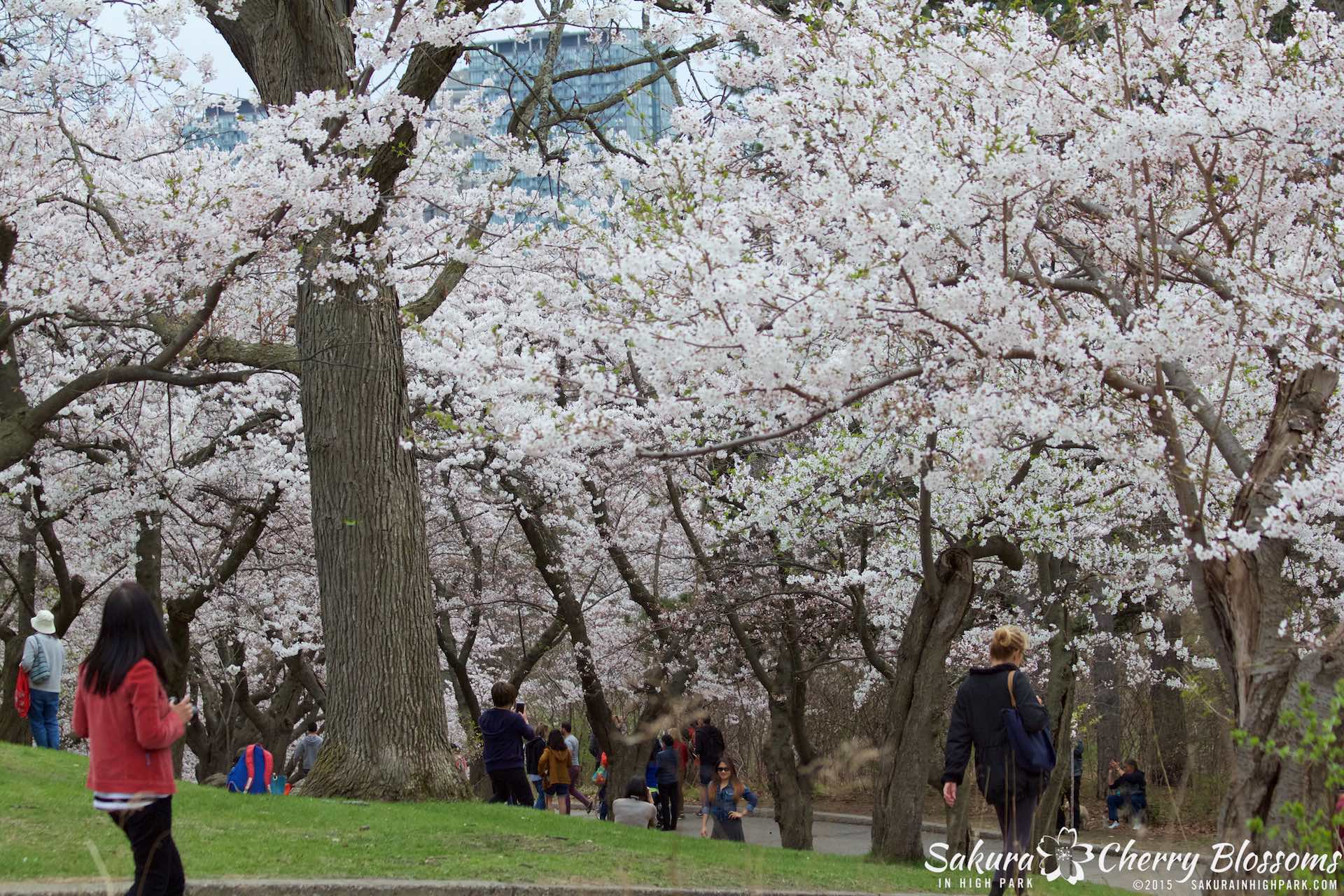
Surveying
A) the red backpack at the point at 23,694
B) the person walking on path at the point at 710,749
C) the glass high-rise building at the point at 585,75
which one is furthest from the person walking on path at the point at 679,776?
the glass high-rise building at the point at 585,75

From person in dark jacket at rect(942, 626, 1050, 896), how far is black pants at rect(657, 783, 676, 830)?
406 inches

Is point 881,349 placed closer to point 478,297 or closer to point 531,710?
point 478,297

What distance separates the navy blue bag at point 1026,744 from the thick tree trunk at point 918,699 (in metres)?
4.72

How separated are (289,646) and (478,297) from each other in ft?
23.0

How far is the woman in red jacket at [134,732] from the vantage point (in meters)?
4.44

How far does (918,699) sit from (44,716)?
8756 millimetres

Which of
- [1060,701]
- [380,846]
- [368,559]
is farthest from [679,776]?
[380,846]

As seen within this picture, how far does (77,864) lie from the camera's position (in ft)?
18.9

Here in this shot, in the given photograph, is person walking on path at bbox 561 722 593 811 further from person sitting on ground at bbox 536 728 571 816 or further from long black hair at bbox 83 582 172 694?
long black hair at bbox 83 582 172 694

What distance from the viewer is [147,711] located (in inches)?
175

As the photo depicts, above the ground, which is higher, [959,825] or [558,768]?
[558,768]

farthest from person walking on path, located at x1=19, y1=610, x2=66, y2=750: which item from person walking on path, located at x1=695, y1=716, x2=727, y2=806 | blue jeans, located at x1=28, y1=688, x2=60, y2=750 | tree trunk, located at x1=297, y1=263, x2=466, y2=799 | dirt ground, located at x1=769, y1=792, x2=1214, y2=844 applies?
dirt ground, located at x1=769, y1=792, x2=1214, y2=844

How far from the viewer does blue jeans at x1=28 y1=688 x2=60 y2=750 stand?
12594mm

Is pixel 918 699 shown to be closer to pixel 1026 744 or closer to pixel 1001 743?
pixel 1001 743
